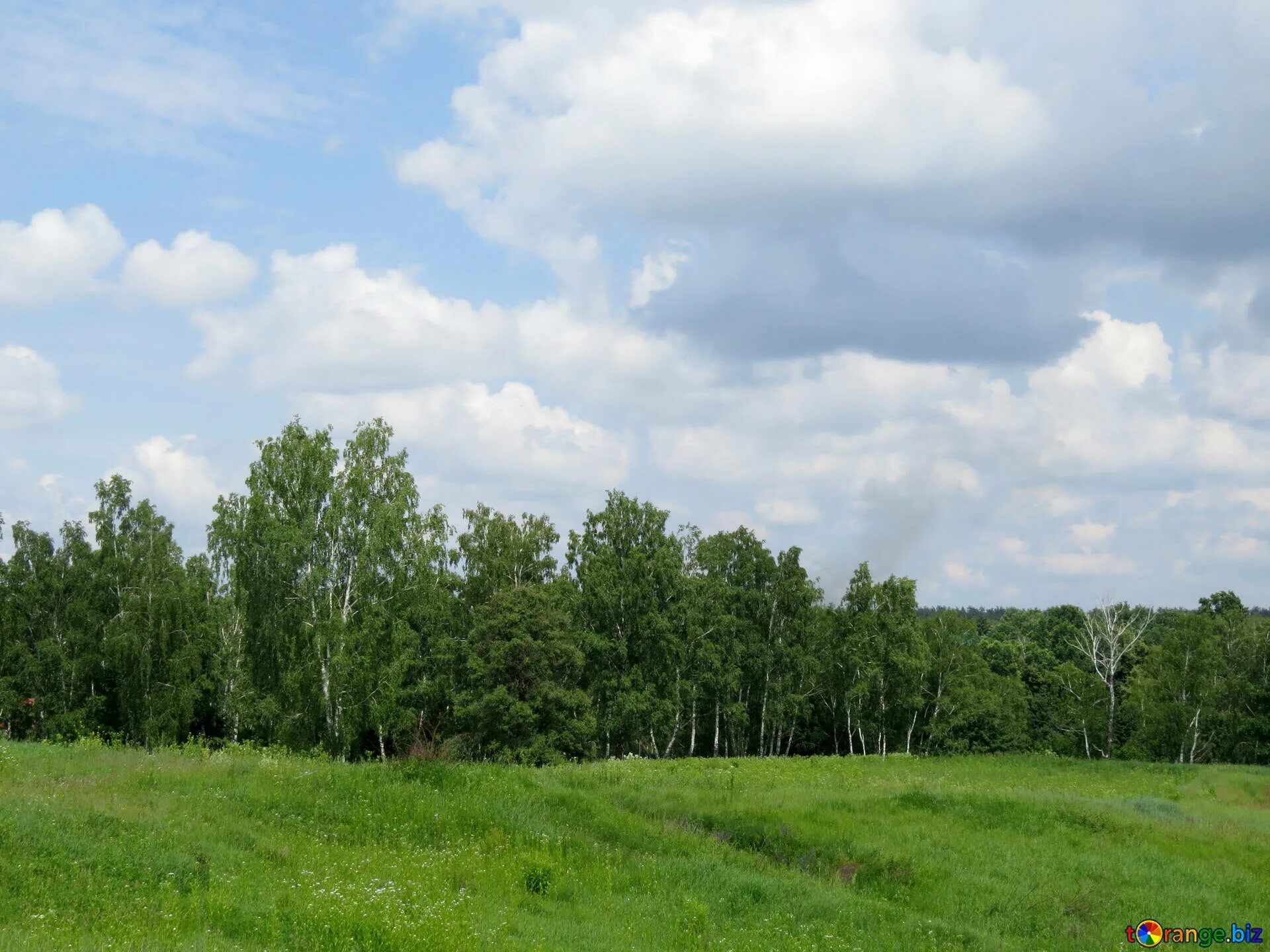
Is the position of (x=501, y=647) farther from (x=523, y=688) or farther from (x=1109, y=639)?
(x=1109, y=639)

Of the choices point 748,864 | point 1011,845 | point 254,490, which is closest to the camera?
point 748,864

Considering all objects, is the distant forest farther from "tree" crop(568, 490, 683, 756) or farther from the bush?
the bush

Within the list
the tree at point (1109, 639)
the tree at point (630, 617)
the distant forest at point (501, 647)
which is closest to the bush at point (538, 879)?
the distant forest at point (501, 647)

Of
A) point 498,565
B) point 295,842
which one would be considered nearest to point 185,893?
point 295,842

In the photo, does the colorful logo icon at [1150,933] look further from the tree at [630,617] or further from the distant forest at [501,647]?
the tree at [630,617]

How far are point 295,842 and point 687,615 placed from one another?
132 ft

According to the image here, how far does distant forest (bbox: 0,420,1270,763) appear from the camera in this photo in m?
41.8

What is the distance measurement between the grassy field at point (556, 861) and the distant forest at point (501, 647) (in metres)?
15.2

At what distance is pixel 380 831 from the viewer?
1806 cm

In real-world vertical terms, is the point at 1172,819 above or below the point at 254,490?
→ below

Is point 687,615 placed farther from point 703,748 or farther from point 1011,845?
point 1011,845

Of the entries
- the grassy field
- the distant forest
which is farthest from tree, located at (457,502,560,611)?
the grassy field

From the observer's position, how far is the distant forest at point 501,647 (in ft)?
137

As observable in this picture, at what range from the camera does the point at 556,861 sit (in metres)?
17.3
